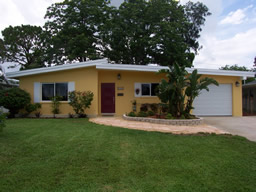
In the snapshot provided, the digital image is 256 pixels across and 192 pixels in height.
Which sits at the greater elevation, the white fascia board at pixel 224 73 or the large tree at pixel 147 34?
the large tree at pixel 147 34

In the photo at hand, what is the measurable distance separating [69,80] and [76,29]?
9.71 meters

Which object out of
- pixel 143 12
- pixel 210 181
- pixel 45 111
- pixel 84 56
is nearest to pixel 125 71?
pixel 45 111

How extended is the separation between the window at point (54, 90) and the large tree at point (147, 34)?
9.37 m

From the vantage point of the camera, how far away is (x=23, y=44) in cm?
2150

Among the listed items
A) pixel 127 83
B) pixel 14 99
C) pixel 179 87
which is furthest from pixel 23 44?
pixel 179 87

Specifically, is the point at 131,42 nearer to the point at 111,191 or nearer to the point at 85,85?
the point at 85,85

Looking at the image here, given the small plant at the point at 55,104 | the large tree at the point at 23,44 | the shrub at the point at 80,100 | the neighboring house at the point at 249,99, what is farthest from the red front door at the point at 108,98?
the large tree at the point at 23,44

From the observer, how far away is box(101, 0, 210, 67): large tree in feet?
57.8

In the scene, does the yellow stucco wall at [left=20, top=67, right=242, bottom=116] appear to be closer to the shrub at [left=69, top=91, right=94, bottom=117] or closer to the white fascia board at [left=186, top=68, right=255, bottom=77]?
the white fascia board at [left=186, top=68, right=255, bottom=77]

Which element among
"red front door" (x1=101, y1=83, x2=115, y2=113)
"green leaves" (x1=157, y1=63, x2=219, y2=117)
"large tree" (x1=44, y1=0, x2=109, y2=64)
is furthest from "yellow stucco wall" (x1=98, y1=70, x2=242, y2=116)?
"large tree" (x1=44, y1=0, x2=109, y2=64)

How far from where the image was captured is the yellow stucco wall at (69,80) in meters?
10.3

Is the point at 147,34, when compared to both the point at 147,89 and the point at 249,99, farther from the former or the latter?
the point at 249,99

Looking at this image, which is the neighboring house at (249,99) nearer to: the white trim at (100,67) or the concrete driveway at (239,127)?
the white trim at (100,67)

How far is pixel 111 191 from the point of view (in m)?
2.38
